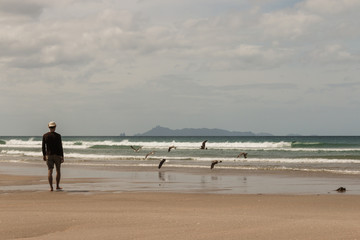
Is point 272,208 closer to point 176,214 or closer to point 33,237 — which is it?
point 176,214

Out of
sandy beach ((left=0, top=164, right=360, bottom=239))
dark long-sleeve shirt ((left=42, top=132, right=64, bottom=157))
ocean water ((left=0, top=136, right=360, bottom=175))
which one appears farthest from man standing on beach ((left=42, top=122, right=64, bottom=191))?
ocean water ((left=0, top=136, right=360, bottom=175))

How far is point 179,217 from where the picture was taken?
7180mm

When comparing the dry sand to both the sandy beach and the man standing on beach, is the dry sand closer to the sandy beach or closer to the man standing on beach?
the sandy beach

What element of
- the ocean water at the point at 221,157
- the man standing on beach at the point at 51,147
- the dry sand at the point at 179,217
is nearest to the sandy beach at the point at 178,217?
the dry sand at the point at 179,217

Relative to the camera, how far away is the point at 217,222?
6.66 meters

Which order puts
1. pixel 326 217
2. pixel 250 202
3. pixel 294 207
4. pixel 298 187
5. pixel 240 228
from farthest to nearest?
pixel 298 187 → pixel 250 202 → pixel 294 207 → pixel 326 217 → pixel 240 228

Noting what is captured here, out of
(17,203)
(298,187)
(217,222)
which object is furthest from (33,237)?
(298,187)

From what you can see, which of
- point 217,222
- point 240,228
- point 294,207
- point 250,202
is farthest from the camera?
point 250,202

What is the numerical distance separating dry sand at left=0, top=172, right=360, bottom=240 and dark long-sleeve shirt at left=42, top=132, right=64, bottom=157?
1874mm

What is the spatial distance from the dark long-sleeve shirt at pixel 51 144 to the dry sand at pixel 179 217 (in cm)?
187

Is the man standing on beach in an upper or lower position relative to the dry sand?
upper

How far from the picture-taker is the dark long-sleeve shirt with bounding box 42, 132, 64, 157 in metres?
12.4

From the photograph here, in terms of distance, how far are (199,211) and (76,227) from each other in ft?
7.94

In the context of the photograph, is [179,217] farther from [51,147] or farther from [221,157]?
[221,157]
